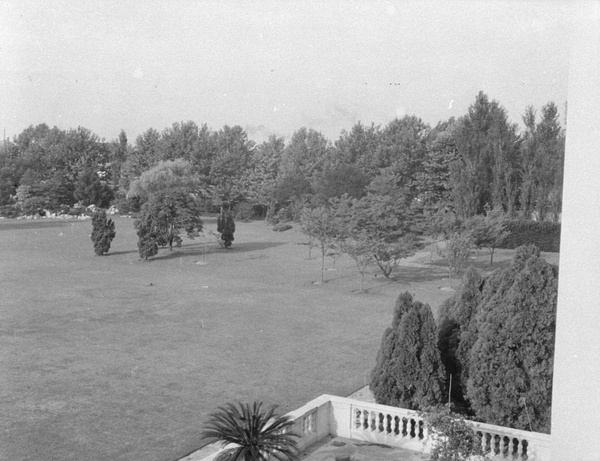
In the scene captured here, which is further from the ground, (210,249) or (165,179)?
(165,179)

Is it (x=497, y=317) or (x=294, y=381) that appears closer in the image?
(x=497, y=317)

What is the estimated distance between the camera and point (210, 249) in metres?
16.8

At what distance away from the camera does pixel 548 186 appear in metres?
17.9

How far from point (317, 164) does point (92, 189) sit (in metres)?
8.22

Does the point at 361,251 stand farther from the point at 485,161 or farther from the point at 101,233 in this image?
the point at 485,161

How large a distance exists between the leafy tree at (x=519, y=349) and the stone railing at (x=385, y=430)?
9.9 inches

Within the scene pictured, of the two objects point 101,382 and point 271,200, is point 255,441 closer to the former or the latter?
point 101,382

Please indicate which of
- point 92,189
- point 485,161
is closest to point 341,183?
point 485,161

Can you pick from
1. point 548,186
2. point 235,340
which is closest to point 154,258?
point 235,340

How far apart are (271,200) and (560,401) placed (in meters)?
20.3

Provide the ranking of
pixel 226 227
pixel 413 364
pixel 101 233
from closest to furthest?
pixel 413 364, pixel 101 233, pixel 226 227

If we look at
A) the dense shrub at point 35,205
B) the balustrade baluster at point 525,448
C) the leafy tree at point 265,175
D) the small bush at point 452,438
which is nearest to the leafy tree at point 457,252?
the balustrade baluster at point 525,448

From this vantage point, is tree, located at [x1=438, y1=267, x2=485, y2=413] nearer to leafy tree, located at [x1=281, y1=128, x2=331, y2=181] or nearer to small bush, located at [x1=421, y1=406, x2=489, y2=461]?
small bush, located at [x1=421, y1=406, x2=489, y2=461]

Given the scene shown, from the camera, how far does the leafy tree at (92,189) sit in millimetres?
24031
